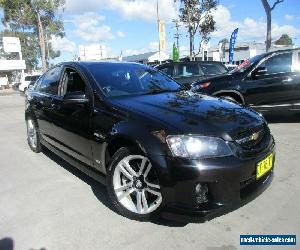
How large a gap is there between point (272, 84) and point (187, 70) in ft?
14.1

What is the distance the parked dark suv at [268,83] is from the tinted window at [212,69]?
11.9 feet

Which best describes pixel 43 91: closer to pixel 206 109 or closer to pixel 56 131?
pixel 56 131

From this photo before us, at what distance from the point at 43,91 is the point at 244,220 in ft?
12.3

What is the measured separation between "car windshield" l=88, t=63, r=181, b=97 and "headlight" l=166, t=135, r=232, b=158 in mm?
1340

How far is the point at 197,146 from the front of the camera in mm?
3307

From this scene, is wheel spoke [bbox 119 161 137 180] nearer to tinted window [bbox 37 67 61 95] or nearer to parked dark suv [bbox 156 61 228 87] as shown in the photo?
tinted window [bbox 37 67 61 95]

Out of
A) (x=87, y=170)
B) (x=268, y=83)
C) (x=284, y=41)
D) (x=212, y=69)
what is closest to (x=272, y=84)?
(x=268, y=83)

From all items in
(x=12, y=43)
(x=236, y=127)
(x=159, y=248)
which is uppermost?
(x=12, y=43)

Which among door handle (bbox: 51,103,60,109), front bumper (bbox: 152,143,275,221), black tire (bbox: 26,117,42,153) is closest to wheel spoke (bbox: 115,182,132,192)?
front bumper (bbox: 152,143,275,221)

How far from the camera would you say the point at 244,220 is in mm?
3723

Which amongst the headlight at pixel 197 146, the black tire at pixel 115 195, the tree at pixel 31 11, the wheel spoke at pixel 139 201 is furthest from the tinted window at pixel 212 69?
the tree at pixel 31 11

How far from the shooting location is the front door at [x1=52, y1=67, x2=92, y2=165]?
14.4 feet

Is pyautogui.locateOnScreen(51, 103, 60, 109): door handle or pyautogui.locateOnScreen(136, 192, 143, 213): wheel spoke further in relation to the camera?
pyautogui.locateOnScreen(51, 103, 60, 109): door handle

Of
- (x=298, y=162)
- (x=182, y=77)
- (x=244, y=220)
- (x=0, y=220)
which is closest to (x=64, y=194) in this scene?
(x=0, y=220)
